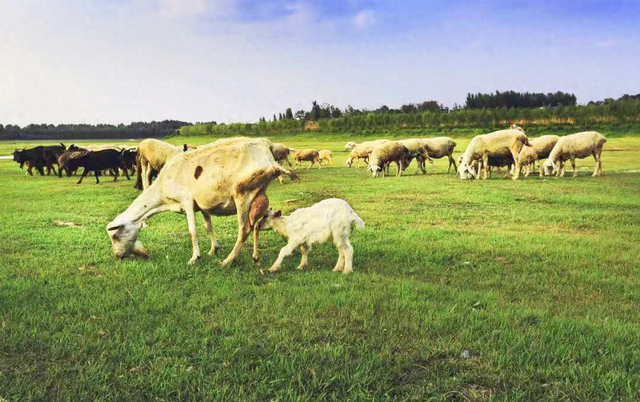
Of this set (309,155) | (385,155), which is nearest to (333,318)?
(385,155)

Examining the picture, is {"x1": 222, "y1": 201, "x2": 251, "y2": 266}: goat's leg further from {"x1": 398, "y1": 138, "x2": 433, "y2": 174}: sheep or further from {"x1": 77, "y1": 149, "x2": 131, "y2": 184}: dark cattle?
{"x1": 398, "y1": 138, "x2": 433, "y2": 174}: sheep

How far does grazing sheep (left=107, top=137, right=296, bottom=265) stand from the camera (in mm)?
8195

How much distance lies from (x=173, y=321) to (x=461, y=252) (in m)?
5.96

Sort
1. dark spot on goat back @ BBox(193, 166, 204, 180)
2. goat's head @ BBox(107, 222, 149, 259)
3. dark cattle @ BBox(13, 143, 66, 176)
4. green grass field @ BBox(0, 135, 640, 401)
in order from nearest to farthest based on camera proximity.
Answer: green grass field @ BBox(0, 135, 640, 401) → dark spot on goat back @ BBox(193, 166, 204, 180) → goat's head @ BBox(107, 222, 149, 259) → dark cattle @ BBox(13, 143, 66, 176)

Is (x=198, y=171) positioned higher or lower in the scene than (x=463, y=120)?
lower

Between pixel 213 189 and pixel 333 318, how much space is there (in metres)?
3.67

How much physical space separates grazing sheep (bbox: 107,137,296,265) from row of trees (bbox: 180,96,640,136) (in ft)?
224

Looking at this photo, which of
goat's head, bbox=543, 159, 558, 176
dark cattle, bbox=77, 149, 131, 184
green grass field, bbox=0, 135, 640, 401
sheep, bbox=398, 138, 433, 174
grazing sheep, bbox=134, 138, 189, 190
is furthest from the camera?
sheep, bbox=398, 138, 433, 174

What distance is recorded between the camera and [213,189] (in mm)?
8359

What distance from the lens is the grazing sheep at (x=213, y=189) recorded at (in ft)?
26.9

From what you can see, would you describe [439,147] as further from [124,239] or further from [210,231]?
[124,239]

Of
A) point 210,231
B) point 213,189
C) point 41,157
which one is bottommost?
point 210,231

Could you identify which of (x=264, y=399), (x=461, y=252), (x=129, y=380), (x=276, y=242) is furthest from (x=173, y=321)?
(x=461, y=252)

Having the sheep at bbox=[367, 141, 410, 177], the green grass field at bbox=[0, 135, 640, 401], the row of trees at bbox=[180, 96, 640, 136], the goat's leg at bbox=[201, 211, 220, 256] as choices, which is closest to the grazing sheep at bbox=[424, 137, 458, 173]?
the sheep at bbox=[367, 141, 410, 177]
